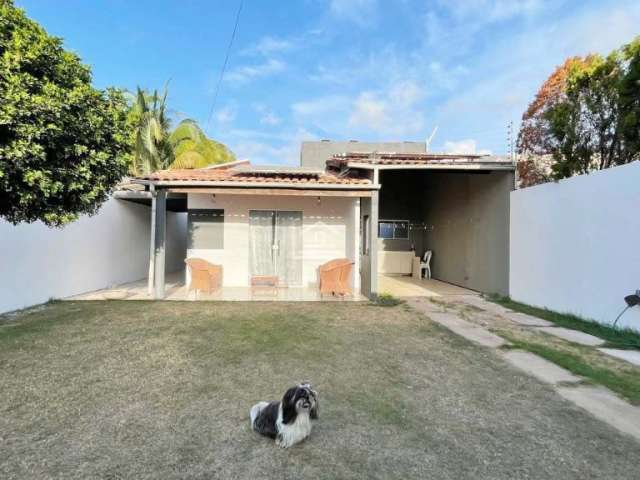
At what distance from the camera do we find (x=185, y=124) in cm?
2111

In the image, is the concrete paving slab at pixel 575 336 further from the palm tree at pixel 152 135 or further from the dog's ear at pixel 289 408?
the palm tree at pixel 152 135

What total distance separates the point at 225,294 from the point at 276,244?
243 centimetres

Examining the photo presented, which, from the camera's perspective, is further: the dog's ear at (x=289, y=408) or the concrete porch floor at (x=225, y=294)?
the concrete porch floor at (x=225, y=294)

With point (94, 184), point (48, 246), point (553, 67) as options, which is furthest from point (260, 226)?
point (553, 67)

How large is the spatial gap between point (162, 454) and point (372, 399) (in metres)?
2.02

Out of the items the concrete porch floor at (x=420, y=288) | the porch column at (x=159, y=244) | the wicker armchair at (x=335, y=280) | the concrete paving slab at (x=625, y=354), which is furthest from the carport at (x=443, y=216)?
the porch column at (x=159, y=244)

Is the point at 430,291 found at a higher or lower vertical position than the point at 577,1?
lower

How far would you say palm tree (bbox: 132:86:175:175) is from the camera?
19.2m

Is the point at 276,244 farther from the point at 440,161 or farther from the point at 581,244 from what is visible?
the point at 581,244

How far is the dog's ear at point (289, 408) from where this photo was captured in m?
2.84

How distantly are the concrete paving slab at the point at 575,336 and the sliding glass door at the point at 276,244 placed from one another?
23.1 feet

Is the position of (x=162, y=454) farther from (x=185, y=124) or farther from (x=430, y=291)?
(x=185, y=124)

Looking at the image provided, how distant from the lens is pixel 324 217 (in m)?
11.9

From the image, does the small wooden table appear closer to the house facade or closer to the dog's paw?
the house facade
